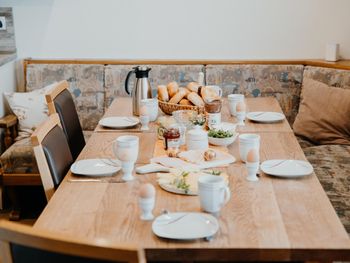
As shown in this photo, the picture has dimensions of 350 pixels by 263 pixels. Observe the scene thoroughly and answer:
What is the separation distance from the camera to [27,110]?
377 centimetres

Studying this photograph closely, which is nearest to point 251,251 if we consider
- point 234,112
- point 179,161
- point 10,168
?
point 179,161

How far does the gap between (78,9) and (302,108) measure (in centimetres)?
170

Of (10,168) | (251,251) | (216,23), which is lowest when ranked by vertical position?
(10,168)

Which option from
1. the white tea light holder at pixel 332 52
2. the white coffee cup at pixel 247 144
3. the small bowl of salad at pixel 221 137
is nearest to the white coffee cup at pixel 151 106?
the small bowl of salad at pixel 221 137

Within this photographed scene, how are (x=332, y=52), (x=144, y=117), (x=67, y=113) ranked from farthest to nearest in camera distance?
(x=332, y=52) < (x=67, y=113) < (x=144, y=117)

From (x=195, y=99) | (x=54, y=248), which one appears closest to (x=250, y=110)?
(x=195, y=99)

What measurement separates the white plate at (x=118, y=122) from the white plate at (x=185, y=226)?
3.75 ft

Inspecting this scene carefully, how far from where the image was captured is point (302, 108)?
3.70 meters

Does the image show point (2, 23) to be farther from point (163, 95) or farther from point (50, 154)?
point (50, 154)

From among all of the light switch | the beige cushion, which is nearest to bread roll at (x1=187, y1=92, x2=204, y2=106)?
the beige cushion

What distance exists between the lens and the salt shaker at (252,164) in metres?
2.05

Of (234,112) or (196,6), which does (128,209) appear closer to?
(234,112)

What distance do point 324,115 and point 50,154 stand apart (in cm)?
194

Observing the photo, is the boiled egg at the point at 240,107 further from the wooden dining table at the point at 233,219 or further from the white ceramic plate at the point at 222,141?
the wooden dining table at the point at 233,219
